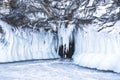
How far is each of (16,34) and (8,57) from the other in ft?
2.83

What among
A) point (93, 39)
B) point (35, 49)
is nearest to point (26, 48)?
point (35, 49)

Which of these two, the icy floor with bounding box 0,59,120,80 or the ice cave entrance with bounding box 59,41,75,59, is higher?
the ice cave entrance with bounding box 59,41,75,59

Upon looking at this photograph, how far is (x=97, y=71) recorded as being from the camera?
10.1 meters

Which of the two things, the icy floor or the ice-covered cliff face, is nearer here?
the icy floor

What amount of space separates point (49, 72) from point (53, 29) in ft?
9.04

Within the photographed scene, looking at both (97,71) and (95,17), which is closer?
(97,71)

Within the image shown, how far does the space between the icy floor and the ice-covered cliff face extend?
1.86 ft

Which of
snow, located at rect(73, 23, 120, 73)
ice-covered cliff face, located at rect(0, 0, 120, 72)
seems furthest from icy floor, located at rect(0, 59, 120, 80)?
ice-covered cliff face, located at rect(0, 0, 120, 72)

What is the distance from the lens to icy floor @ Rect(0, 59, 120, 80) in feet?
30.4

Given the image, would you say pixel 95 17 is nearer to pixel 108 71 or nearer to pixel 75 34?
pixel 75 34

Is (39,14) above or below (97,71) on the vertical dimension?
above

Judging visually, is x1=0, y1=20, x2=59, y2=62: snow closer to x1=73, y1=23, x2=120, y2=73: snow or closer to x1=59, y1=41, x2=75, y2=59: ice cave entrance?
x1=59, y1=41, x2=75, y2=59: ice cave entrance

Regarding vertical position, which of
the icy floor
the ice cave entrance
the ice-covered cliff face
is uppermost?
the ice-covered cliff face

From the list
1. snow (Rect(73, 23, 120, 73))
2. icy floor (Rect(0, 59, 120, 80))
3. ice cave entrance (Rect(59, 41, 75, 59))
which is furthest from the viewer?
ice cave entrance (Rect(59, 41, 75, 59))
